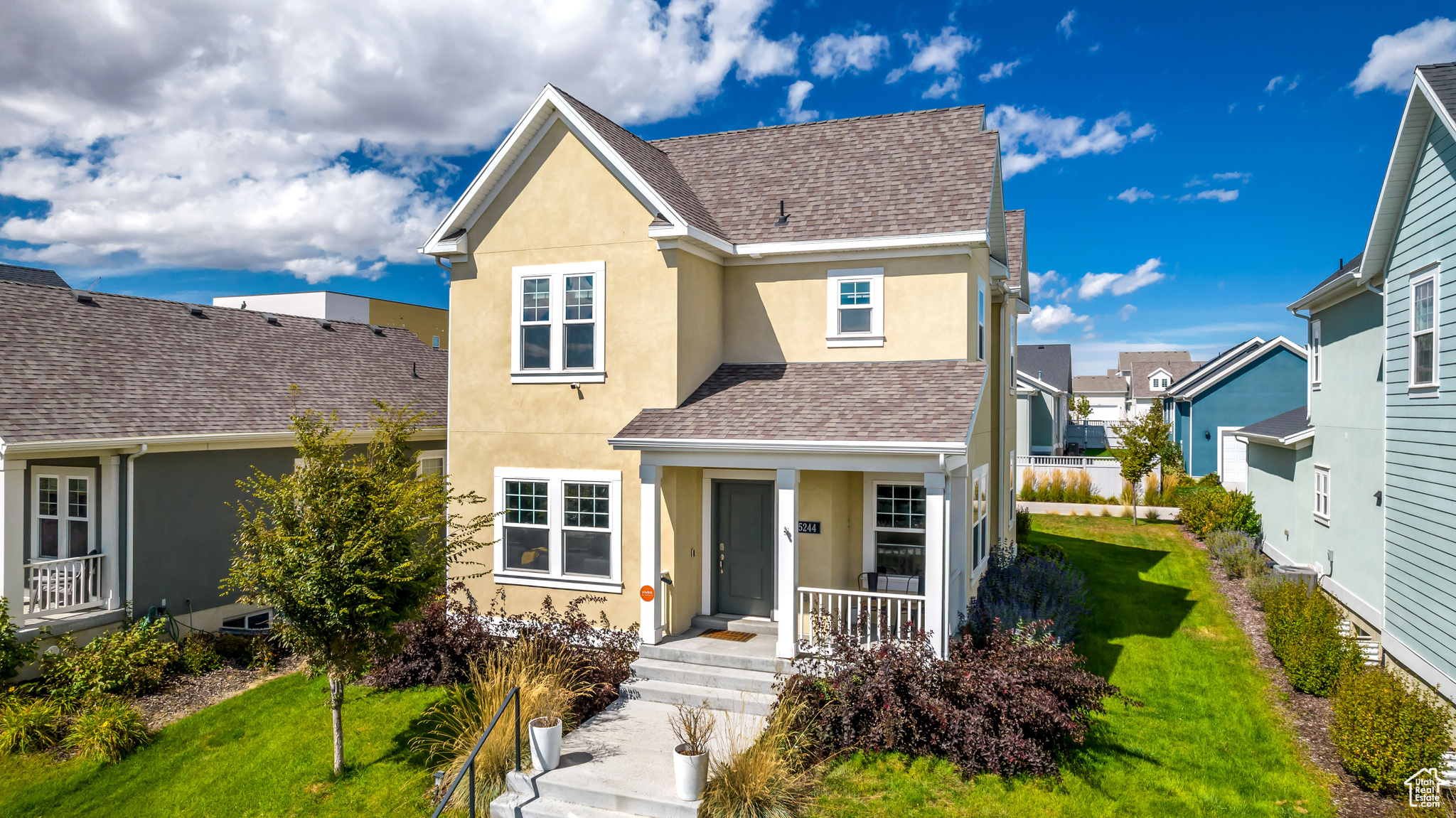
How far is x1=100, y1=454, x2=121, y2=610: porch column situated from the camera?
1330 cm

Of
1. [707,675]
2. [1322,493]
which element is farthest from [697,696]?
[1322,493]

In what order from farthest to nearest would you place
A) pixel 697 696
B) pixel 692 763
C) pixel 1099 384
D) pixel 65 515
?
pixel 1099 384, pixel 65 515, pixel 697 696, pixel 692 763

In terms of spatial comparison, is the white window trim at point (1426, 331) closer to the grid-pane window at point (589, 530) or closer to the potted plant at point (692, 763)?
the potted plant at point (692, 763)

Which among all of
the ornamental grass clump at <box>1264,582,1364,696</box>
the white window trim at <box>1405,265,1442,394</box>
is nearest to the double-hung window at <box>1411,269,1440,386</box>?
the white window trim at <box>1405,265,1442,394</box>

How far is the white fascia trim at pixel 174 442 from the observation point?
482 inches

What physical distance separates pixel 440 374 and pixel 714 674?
15895 mm

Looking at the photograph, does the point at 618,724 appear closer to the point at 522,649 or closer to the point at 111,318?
the point at 522,649

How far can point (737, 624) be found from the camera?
12547mm

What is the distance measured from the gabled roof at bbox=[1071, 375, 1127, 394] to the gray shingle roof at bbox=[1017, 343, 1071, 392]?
1005 inches

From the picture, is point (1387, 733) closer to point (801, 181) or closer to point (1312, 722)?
point (1312, 722)

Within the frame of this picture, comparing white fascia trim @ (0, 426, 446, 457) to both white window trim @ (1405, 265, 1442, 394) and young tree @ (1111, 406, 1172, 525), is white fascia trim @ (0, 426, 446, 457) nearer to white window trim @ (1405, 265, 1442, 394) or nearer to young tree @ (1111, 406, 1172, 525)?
white window trim @ (1405, 265, 1442, 394)

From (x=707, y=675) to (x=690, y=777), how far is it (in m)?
2.72

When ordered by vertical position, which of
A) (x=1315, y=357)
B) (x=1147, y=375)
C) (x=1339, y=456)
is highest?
(x=1147, y=375)

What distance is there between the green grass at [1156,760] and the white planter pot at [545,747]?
10.0 ft
